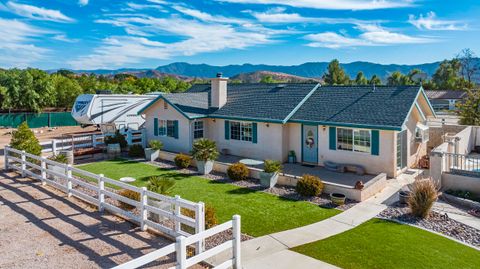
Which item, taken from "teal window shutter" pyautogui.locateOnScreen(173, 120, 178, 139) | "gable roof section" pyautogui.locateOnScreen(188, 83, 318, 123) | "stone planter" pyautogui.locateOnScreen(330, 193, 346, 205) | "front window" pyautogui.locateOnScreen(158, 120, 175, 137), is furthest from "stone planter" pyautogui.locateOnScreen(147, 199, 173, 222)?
"front window" pyautogui.locateOnScreen(158, 120, 175, 137)

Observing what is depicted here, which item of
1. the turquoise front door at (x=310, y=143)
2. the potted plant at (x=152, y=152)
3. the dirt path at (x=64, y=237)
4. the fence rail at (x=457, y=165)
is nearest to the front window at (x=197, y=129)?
the potted plant at (x=152, y=152)

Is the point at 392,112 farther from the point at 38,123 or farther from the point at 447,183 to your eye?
the point at 38,123

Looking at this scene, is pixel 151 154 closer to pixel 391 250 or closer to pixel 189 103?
pixel 189 103

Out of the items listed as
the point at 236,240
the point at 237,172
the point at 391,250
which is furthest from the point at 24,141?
the point at 391,250

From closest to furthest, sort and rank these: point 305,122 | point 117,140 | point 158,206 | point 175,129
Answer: point 158,206 < point 305,122 < point 175,129 < point 117,140

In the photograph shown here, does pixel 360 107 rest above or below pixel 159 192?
above

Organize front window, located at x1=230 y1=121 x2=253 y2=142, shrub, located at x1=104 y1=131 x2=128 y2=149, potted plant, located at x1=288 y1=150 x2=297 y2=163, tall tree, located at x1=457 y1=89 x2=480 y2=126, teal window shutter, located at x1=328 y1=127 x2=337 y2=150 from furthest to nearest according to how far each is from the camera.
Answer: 1. tall tree, located at x1=457 y1=89 x2=480 y2=126
2. shrub, located at x1=104 y1=131 x2=128 y2=149
3. front window, located at x1=230 y1=121 x2=253 y2=142
4. potted plant, located at x1=288 y1=150 x2=297 y2=163
5. teal window shutter, located at x1=328 y1=127 x2=337 y2=150

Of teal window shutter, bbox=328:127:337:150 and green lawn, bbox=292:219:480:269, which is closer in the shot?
green lawn, bbox=292:219:480:269

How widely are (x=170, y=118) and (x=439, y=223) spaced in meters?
15.1

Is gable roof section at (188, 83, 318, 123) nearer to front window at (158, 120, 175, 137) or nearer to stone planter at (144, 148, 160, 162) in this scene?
front window at (158, 120, 175, 137)

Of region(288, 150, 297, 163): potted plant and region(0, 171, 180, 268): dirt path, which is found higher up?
region(288, 150, 297, 163): potted plant

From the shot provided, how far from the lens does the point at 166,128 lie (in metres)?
21.6

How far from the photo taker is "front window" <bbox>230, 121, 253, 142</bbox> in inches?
756

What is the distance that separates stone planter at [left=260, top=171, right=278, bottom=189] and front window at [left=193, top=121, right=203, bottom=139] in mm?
A: 7460
